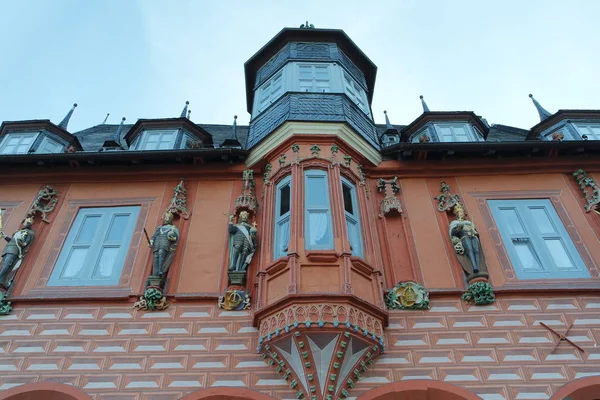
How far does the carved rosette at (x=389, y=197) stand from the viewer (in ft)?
40.9

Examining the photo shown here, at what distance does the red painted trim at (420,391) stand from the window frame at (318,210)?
283 cm

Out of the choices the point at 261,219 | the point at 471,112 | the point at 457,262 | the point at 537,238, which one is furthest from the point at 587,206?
the point at 261,219

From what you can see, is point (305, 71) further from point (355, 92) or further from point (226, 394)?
point (226, 394)

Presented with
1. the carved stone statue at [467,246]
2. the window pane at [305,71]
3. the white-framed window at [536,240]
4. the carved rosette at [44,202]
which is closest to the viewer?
the carved stone statue at [467,246]

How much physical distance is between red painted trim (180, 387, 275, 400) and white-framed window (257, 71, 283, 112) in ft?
28.9

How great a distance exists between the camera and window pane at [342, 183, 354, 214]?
11955 mm

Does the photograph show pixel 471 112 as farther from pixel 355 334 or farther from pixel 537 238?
A: pixel 355 334

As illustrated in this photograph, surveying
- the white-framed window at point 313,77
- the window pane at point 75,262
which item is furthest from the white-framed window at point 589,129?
the window pane at point 75,262

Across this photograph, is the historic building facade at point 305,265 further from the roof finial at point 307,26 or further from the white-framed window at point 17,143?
the roof finial at point 307,26

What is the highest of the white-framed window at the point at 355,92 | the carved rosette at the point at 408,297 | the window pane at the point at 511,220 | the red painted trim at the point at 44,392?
the white-framed window at the point at 355,92

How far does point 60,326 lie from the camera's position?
414 inches

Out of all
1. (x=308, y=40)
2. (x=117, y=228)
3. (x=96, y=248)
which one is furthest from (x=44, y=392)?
(x=308, y=40)

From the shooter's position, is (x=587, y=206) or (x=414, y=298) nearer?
(x=414, y=298)

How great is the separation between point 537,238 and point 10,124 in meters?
15.3
